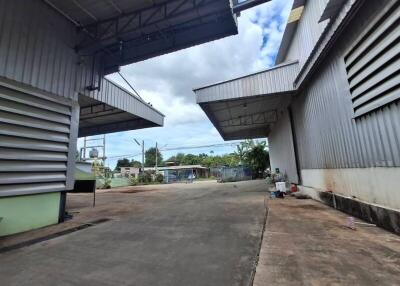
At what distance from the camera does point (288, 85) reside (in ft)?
32.8

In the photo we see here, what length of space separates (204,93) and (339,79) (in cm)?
548

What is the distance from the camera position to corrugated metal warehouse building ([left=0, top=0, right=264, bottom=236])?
558 cm

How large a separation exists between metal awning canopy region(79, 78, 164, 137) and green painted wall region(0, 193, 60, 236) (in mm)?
3394

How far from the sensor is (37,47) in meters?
6.18

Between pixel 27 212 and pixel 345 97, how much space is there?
815 centimetres

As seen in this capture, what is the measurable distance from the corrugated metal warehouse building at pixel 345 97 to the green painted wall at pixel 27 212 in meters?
6.68

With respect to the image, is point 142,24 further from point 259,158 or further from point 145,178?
point 259,158

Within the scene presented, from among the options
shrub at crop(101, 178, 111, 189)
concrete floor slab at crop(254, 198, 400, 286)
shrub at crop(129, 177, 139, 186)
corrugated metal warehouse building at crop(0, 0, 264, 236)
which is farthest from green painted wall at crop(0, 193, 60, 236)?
shrub at crop(129, 177, 139, 186)

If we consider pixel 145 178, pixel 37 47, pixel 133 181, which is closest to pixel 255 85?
pixel 37 47

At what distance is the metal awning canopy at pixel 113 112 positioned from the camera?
29.3ft

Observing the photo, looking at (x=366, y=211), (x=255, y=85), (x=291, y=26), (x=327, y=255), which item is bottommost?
(x=327, y=255)

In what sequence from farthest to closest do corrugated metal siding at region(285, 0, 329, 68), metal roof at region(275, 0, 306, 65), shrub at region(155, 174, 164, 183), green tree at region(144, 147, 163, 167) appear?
1. green tree at region(144, 147, 163, 167)
2. shrub at region(155, 174, 164, 183)
3. metal roof at region(275, 0, 306, 65)
4. corrugated metal siding at region(285, 0, 329, 68)

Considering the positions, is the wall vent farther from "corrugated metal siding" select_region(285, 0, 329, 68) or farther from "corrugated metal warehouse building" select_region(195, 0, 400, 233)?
"corrugated metal siding" select_region(285, 0, 329, 68)

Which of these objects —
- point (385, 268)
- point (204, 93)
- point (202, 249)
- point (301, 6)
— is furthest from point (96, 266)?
point (301, 6)
